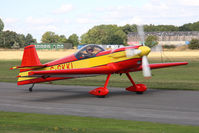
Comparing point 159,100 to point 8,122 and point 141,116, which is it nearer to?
point 141,116

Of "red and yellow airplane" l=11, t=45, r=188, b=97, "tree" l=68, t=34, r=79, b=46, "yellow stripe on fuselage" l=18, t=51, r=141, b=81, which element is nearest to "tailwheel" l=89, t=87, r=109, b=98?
"red and yellow airplane" l=11, t=45, r=188, b=97

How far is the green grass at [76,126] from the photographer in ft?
28.4

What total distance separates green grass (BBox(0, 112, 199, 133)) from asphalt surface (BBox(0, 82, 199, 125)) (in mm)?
759

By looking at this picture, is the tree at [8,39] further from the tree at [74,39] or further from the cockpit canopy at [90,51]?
the cockpit canopy at [90,51]

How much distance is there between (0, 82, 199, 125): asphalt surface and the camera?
10.9 m

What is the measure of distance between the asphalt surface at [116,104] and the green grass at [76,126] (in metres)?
0.76

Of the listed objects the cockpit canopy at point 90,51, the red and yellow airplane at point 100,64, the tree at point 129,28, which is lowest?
the red and yellow airplane at point 100,64

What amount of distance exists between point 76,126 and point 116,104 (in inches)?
177

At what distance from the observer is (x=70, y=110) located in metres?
12.3

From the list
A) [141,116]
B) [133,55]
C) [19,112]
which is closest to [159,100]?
[133,55]

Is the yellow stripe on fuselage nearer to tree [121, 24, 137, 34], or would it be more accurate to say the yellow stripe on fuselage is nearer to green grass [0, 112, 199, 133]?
green grass [0, 112, 199, 133]

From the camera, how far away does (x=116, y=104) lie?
1361 cm

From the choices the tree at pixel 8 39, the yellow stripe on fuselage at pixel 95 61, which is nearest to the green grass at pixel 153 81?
the yellow stripe on fuselage at pixel 95 61

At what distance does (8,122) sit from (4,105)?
389cm
